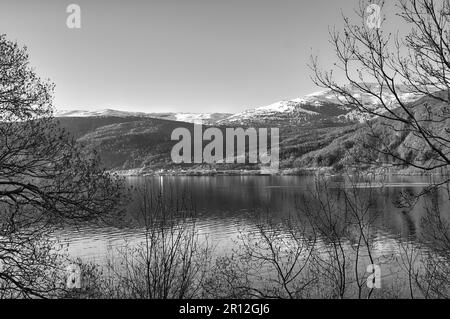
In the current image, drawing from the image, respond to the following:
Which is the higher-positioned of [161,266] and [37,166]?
[37,166]

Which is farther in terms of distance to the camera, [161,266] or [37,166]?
[161,266]

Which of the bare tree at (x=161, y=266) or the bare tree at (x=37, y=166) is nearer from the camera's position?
the bare tree at (x=37, y=166)

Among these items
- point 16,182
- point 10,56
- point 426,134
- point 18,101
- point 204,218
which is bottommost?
point 204,218

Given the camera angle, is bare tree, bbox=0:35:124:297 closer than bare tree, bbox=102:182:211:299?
Yes

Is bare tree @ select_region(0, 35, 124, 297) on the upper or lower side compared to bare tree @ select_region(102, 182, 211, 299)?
upper

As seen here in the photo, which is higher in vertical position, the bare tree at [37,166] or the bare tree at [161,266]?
the bare tree at [37,166]
